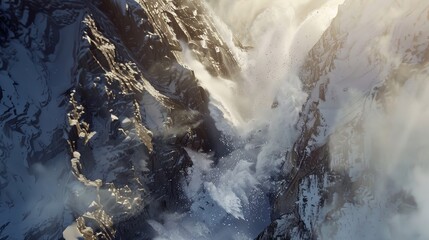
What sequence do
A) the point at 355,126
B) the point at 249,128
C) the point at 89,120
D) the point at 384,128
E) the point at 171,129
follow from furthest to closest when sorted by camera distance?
the point at 249,128 → the point at 171,129 → the point at 89,120 → the point at 355,126 → the point at 384,128

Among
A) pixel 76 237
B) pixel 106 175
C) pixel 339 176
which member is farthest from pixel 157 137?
pixel 339 176

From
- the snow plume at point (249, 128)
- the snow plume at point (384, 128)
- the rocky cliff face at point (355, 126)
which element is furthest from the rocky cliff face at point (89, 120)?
the snow plume at point (384, 128)

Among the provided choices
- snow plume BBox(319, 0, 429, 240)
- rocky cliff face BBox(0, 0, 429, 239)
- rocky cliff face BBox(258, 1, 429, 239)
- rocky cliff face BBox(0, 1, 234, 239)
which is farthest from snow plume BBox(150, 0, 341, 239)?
snow plume BBox(319, 0, 429, 240)

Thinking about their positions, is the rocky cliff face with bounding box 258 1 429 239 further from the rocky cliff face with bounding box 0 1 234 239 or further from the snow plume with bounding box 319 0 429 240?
the rocky cliff face with bounding box 0 1 234 239

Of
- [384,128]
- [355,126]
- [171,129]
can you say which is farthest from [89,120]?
[384,128]

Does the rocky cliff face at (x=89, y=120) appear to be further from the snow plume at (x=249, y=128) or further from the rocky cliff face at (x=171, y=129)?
the snow plume at (x=249, y=128)

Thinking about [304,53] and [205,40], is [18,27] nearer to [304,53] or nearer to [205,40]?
[205,40]

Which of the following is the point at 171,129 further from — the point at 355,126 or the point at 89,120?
the point at 355,126
